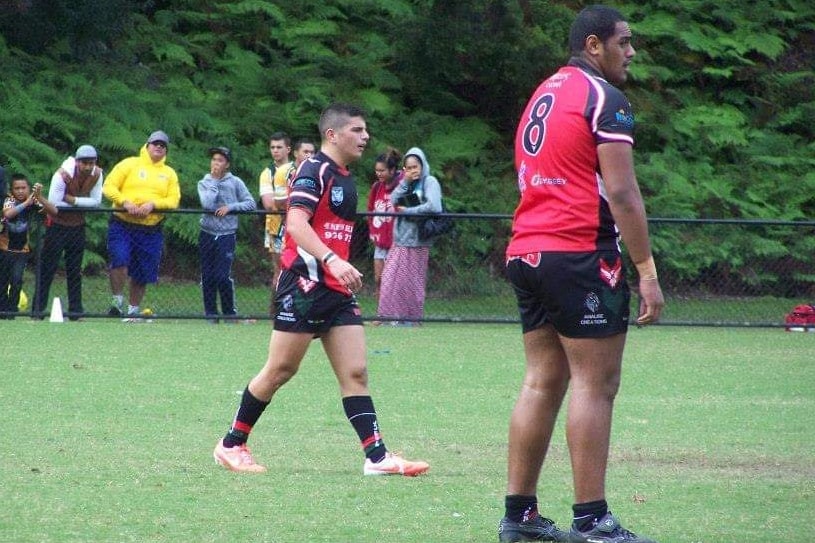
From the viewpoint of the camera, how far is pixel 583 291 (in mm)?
5184

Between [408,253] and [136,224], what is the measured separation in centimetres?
329

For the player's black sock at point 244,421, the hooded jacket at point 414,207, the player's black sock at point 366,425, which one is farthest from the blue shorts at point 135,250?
the player's black sock at point 366,425

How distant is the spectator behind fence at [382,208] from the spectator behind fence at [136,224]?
257cm

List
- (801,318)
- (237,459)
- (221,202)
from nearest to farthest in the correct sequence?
(237,459) → (221,202) → (801,318)

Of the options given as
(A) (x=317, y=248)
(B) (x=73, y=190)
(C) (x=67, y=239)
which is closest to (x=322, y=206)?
(A) (x=317, y=248)

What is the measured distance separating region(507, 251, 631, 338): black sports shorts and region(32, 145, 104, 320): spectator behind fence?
11.7m

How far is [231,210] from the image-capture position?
16.1 meters

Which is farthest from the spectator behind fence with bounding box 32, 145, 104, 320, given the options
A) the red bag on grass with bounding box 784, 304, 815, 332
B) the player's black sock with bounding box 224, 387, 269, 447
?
the player's black sock with bounding box 224, 387, 269, 447

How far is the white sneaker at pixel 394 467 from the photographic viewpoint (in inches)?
275

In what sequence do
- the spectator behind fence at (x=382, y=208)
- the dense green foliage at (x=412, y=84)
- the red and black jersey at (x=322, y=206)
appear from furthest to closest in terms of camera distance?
the dense green foliage at (x=412, y=84)
the spectator behind fence at (x=382, y=208)
the red and black jersey at (x=322, y=206)

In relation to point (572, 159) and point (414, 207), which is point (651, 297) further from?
point (414, 207)

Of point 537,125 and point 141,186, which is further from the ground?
point 537,125

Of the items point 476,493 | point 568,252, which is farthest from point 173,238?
point 568,252

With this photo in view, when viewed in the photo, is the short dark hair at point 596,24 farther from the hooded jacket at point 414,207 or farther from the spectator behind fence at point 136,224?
the spectator behind fence at point 136,224
